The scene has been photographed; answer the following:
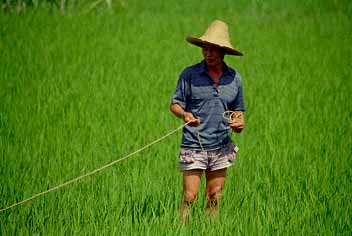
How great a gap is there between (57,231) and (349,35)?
840 centimetres

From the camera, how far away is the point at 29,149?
4.55 metres

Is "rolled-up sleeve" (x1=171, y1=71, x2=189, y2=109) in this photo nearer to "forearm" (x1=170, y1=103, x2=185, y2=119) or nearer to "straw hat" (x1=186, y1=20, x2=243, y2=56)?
"forearm" (x1=170, y1=103, x2=185, y2=119)

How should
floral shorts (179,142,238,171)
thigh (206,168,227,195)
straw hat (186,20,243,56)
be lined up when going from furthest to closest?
thigh (206,168,227,195), floral shorts (179,142,238,171), straw hat (186,20,243,56)

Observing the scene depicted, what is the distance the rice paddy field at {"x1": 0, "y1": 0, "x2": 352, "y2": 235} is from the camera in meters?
3.37

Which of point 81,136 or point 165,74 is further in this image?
point 165,74

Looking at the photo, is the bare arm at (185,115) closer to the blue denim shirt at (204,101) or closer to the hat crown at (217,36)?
the blue denim shirt at (204,101)

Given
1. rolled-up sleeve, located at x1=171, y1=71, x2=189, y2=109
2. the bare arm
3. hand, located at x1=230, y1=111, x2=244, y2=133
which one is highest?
rolled-up sleeve, located at x1=171, y1=71, x2=189, y2=109

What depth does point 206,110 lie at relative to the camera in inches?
128

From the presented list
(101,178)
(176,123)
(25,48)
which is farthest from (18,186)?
(25,48)

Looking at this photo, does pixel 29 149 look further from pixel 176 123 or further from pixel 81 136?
pixel 176 123

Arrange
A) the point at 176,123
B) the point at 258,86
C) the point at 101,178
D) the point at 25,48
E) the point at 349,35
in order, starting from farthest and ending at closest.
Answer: the point at 349,35, the point at 25,48, the point at 258,86, the point at 176,123, the point at 101,178

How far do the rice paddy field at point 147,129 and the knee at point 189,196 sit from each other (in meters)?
0.07

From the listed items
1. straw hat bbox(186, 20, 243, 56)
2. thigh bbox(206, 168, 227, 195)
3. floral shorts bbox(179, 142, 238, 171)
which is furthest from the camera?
thigh bbox(206, 168, 227, 195)

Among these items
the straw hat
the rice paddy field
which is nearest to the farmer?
the straw hat
